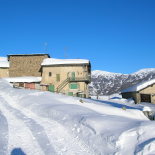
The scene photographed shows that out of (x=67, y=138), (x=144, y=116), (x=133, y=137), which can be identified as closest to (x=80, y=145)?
(x=67, y=138)

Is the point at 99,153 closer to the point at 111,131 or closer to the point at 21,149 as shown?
the point at 111,131

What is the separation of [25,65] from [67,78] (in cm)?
1054

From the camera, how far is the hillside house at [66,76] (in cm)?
4347

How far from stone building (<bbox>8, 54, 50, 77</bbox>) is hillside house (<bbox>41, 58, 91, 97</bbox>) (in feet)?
12.9

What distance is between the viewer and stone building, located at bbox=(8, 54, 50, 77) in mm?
48750

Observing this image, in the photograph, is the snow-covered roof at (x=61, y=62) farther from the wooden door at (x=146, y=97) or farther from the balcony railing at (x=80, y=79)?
the wooden door at (x=146, y=97)

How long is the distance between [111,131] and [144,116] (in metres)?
7.04

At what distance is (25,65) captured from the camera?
1932 inches

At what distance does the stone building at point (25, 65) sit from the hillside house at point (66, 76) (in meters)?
3.93

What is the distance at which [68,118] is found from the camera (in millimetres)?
11961

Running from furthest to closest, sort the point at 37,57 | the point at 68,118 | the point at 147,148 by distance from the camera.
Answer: the point at 37,57 → the point at 68,118 → the point at 147,148

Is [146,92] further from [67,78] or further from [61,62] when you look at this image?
[61,62]

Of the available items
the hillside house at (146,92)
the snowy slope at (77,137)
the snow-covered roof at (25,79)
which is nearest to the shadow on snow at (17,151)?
the snowy slope at (77,137)

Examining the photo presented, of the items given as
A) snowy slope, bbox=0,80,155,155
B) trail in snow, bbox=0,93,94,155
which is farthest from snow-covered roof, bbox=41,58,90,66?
trail in snow, bbox=0,93,94,155
